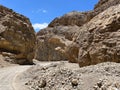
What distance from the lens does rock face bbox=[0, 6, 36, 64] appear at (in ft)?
113

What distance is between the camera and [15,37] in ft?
119

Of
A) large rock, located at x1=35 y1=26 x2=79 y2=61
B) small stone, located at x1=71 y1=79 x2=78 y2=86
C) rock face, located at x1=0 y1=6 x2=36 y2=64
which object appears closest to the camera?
small stone, located at x1=71 y1=79 x2=78 y2=86

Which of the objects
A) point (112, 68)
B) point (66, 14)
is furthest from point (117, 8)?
point (66, 14)

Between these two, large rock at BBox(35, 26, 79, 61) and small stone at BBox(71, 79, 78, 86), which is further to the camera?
large rock at BBox(35, 26, 79, 61)

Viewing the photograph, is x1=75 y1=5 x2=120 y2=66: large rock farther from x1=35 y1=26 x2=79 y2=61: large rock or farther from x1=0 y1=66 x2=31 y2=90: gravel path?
x1=35 y1=26 x2=79 y2=61: large rock

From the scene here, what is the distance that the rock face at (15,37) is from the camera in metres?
34.6

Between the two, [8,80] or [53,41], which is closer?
[8,80]

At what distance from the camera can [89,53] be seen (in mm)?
16547

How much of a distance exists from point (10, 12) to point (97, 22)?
2407 cm

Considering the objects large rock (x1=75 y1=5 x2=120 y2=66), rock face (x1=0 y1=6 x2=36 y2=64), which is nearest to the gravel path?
large rock (x1=75 y1=5 x2=120 y2=66)

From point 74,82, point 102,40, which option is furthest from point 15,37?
point 74,82

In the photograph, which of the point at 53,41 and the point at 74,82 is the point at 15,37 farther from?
the point at 74,82

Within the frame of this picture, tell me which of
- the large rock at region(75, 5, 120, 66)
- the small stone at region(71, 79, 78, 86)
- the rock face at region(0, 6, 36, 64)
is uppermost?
the rock face at region(0, 6, 36, 64)

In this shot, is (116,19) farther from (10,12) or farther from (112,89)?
(10,12)
